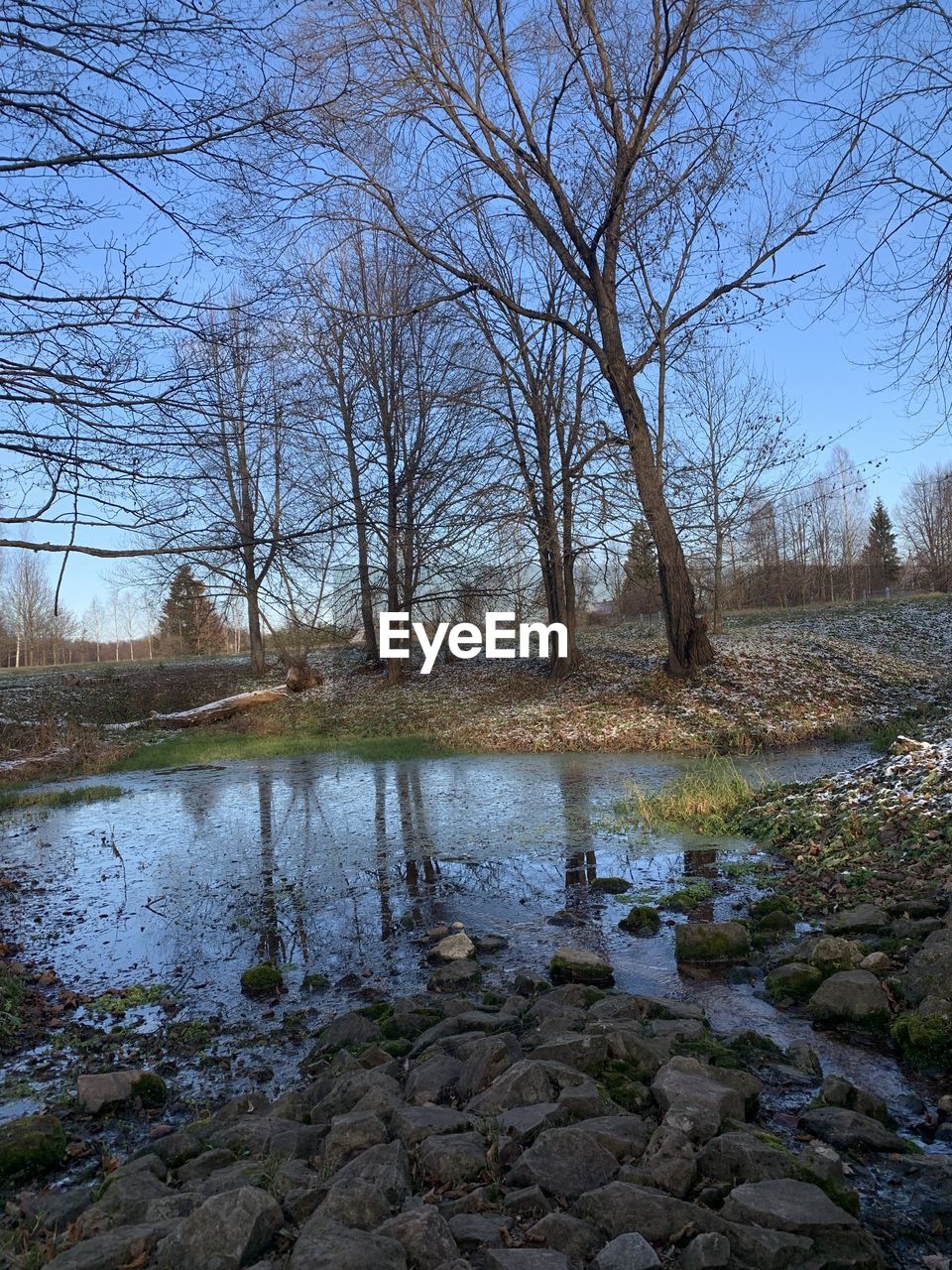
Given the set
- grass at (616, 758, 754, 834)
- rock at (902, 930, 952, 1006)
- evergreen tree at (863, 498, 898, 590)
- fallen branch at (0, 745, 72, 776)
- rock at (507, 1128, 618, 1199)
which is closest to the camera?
rock at (507, 1128, 618, 1199)

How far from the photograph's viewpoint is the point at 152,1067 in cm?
449

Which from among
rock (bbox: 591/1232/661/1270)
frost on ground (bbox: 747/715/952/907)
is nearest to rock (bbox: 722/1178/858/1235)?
rock (bbox: 591/1232/661/1270)

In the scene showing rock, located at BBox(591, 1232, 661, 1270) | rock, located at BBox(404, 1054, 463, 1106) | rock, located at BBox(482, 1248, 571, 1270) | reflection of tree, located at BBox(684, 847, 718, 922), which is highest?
rock, located at BBox(482, 1248, 571, 1270)

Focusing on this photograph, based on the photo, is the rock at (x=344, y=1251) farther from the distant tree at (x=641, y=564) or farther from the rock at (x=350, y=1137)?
the distant tree at (x=641, y=564)

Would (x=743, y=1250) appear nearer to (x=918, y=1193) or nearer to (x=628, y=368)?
(x=918, y=1193)

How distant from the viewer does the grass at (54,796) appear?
12.7 metres

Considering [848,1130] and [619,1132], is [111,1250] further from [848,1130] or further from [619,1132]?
[848,1130]

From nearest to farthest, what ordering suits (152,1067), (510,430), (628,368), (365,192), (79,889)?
(152,1067), (79,889), (365,192), (628,368), (510,430)

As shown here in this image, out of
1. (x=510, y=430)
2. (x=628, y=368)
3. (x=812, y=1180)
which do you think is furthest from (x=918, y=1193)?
(x=510, y=430)

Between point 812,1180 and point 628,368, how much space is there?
49.8 feet

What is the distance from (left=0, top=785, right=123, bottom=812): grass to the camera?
499 inches

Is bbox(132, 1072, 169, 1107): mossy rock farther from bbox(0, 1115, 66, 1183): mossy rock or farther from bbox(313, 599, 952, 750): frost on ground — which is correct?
bbox(313, 599, 952, 750): frost on ground

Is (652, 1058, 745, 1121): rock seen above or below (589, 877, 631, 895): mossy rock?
above

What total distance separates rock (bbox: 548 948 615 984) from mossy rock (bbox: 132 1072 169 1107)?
7.10 ft
